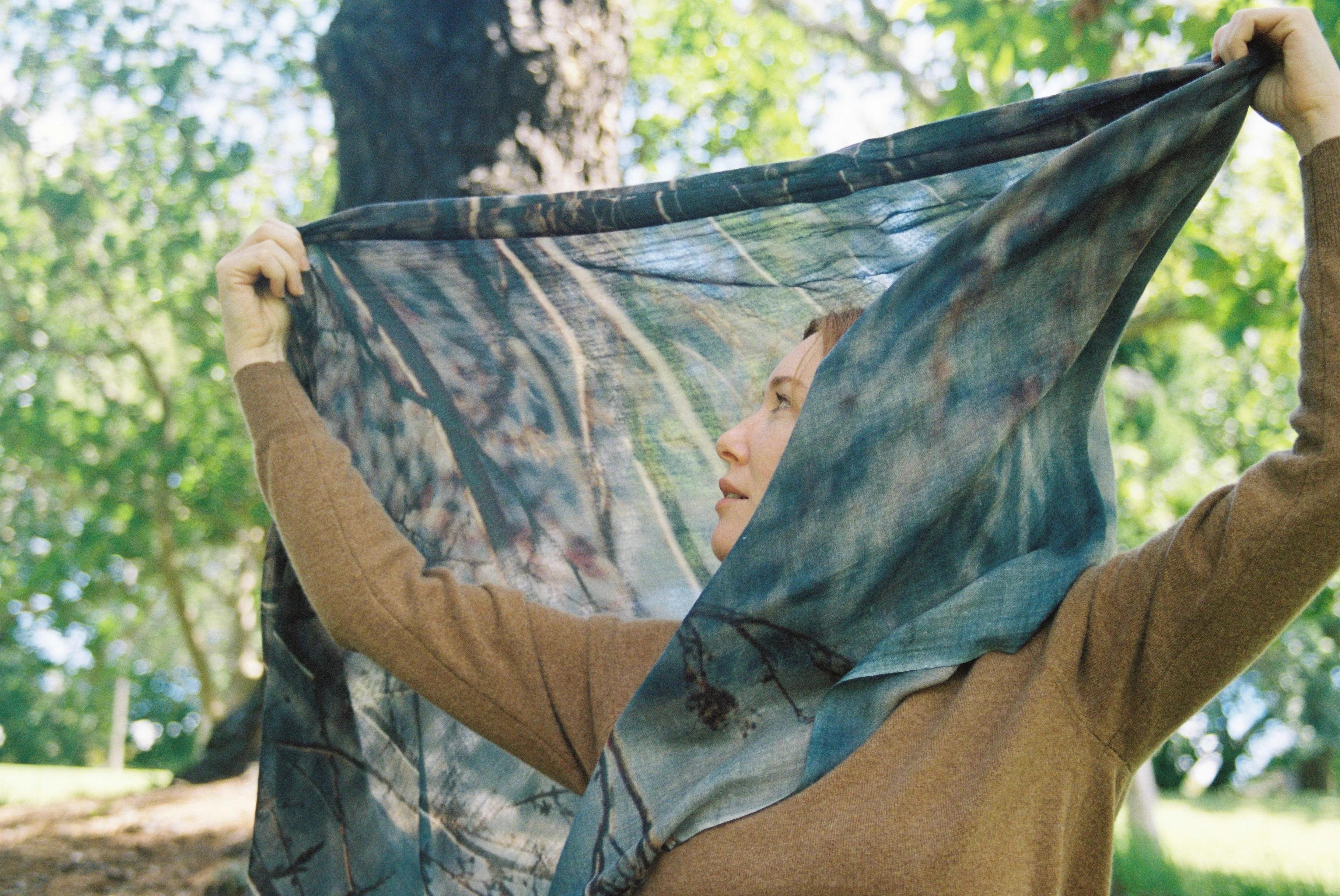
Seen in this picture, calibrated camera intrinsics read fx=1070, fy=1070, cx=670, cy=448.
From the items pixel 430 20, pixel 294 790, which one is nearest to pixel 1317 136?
pixel 294 790

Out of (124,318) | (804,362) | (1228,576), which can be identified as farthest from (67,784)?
(1228,576)

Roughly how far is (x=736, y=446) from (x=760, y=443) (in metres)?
0.04

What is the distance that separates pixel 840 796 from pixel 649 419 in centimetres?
102

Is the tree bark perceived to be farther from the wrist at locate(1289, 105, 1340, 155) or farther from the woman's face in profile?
the wrist at locate(1289, 105, 1340, 155)

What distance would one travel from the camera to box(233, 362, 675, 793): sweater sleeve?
164cm

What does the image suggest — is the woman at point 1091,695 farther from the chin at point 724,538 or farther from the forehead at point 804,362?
the forehead at point 804,362

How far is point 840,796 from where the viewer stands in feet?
4.35

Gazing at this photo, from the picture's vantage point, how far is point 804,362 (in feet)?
5.78

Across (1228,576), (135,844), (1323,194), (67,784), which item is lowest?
(67,784)

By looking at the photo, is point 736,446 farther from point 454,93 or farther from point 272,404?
point 454,93

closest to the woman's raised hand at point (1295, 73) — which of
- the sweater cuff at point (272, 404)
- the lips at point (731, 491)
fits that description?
the lips at point (731, 491)

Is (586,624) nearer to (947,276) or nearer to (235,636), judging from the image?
(947,276)

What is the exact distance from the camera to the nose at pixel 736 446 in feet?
5.73

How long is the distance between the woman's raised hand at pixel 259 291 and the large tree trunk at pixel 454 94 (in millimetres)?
972
